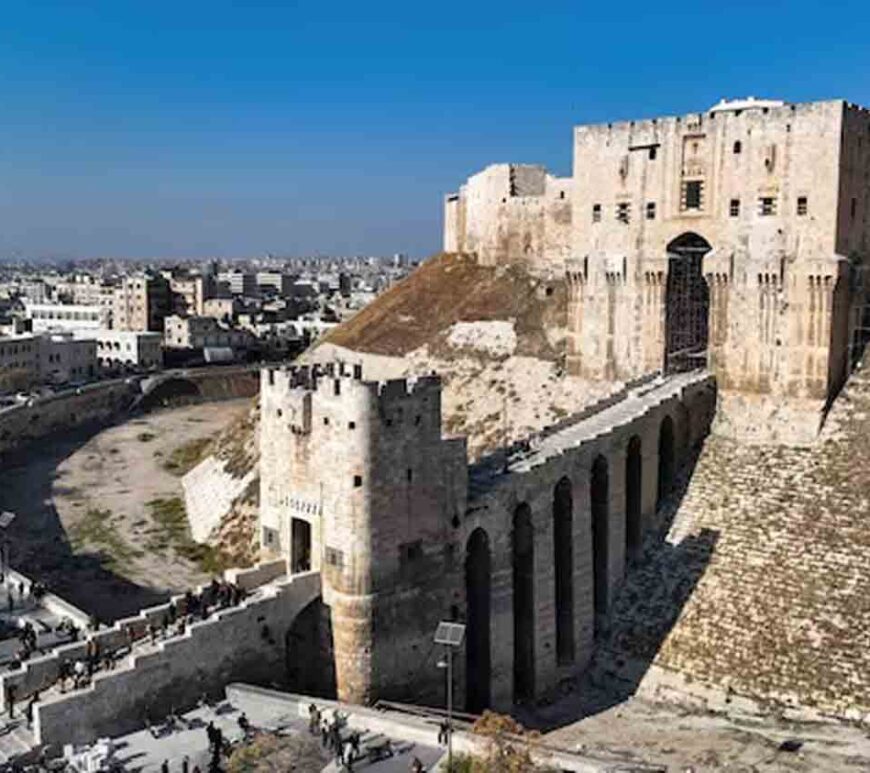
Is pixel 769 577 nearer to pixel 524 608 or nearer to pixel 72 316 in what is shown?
pixel 524 608

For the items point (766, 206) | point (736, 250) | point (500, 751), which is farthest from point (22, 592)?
point (766, 206)

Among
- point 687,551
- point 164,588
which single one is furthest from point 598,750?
point 164,588

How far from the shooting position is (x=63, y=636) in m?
37.2

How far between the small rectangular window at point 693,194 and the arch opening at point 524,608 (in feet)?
71.4

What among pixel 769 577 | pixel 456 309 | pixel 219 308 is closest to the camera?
pixel 769 577

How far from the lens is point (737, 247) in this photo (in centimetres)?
5066

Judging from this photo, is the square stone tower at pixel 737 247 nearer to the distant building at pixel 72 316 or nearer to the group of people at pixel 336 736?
the group of people at pixel 336 736

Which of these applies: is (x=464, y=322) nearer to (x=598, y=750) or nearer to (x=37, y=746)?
(x=598, y=750)

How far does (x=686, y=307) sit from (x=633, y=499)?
14956 millimetres

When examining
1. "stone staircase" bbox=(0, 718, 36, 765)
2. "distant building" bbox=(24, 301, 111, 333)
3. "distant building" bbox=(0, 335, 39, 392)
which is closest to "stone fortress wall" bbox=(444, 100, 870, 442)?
"stone staircase" bbox=(0, 718, 36, 765)

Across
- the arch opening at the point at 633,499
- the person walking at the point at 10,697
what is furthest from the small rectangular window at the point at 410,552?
the arch opening at the point at 633,499

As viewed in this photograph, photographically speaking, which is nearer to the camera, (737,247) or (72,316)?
(737,247)

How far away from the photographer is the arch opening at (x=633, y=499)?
149 ft

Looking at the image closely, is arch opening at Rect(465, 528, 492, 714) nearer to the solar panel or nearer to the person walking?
the solar panel
